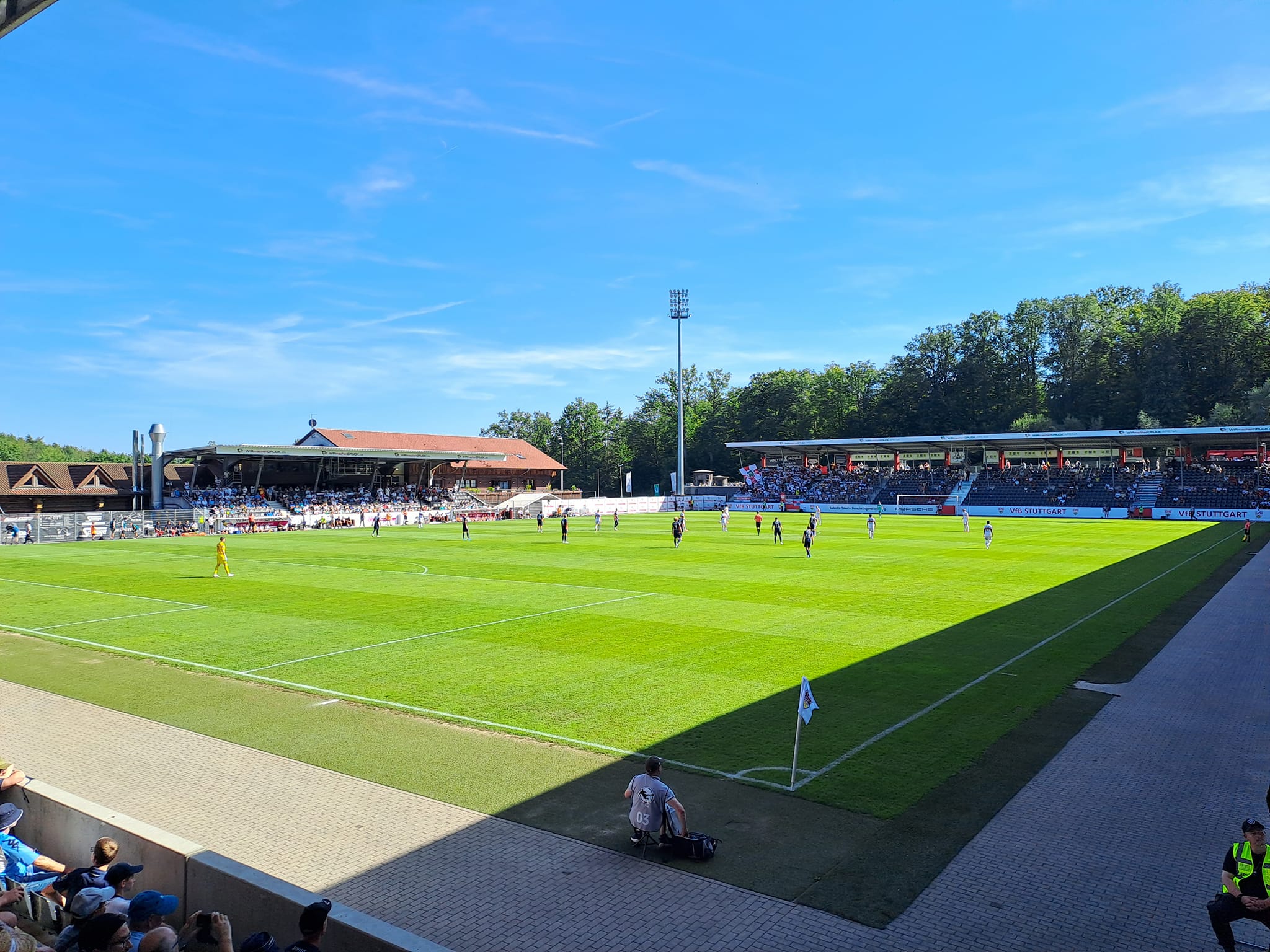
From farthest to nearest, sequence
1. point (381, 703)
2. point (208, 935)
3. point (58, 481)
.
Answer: point (58, 481), point (381, 703), point (208, 935)

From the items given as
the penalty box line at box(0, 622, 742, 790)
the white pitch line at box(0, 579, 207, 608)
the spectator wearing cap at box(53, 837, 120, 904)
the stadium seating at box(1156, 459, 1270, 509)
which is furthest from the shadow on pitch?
the stadium seating at box(1156, 459, 1270, 509)

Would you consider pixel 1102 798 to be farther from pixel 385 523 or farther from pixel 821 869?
pixel 385 523

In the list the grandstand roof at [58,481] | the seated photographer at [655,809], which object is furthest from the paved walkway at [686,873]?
the grandstand roof at [58,481]

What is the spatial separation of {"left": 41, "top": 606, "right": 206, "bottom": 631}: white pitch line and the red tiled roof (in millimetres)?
58940

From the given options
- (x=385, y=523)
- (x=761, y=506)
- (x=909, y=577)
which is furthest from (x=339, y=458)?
(x=909, y=577)

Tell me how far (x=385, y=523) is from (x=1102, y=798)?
64.6 meters

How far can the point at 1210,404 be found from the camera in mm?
98062

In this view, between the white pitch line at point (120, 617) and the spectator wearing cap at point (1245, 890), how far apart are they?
81.8ft

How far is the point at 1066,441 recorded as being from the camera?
248 feet

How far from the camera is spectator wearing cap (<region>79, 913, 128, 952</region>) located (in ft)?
18.1

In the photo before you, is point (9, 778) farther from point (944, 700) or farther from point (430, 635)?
point (944, 700)

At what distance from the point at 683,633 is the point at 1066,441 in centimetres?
6734

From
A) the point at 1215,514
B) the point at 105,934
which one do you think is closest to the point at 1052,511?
the point at 1215,514

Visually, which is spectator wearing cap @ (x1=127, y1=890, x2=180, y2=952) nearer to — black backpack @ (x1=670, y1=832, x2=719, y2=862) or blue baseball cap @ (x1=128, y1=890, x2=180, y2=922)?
blue baseball cap @ (x1=128, y1=890, x2=180, y2=922)
